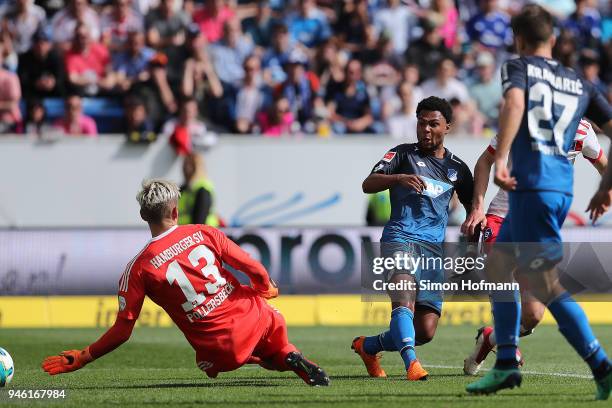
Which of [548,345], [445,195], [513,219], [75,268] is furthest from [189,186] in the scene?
[513,219]

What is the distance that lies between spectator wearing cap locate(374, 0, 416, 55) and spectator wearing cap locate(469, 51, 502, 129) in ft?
4.85

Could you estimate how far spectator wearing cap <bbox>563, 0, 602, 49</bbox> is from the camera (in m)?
21.2

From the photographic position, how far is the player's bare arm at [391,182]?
30.1 feet

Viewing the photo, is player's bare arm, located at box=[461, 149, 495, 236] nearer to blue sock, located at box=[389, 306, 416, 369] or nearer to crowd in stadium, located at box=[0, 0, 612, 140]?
blue sock, located at box=[389, 306, 416, 369]

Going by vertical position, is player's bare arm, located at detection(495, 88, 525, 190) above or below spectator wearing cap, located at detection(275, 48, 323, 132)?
above

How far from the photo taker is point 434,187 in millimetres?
9531

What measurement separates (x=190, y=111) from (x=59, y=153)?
2.03 m

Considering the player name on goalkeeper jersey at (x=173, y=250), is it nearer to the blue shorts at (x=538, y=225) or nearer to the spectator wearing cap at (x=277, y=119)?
→ the blue shorts at (x=538, y=225)

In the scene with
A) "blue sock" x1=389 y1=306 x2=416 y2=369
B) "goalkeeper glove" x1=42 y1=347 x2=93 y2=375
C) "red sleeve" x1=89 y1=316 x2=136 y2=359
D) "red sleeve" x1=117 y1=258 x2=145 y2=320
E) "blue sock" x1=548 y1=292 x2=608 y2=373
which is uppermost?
"blue sock" x1=548 y1=292 x2=608 y2=373

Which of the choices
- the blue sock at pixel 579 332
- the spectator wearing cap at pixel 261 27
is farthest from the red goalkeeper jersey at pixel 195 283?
the spectator wearing cap at pixel 261 27

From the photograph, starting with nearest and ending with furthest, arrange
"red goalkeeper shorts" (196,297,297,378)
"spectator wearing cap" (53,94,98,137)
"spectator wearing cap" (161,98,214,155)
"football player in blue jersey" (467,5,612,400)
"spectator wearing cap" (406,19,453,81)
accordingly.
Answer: "football player in blue jersey" (467,5,612,400) → "red goalkeeper shorts" (196,297,297,378) → "spectator wearing cap" (161,98,214,155) → "spectator wearing cap" (53,94,98,137) → "spectator wearing cap" (406,19,453,81)

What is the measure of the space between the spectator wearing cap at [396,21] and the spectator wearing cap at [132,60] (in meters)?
4.18

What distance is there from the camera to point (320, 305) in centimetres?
1675

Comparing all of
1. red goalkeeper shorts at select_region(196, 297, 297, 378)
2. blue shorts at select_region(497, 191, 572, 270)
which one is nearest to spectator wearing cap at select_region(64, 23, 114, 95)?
red goalkeeper shorts at select_region(196, 297, 297, 378)
